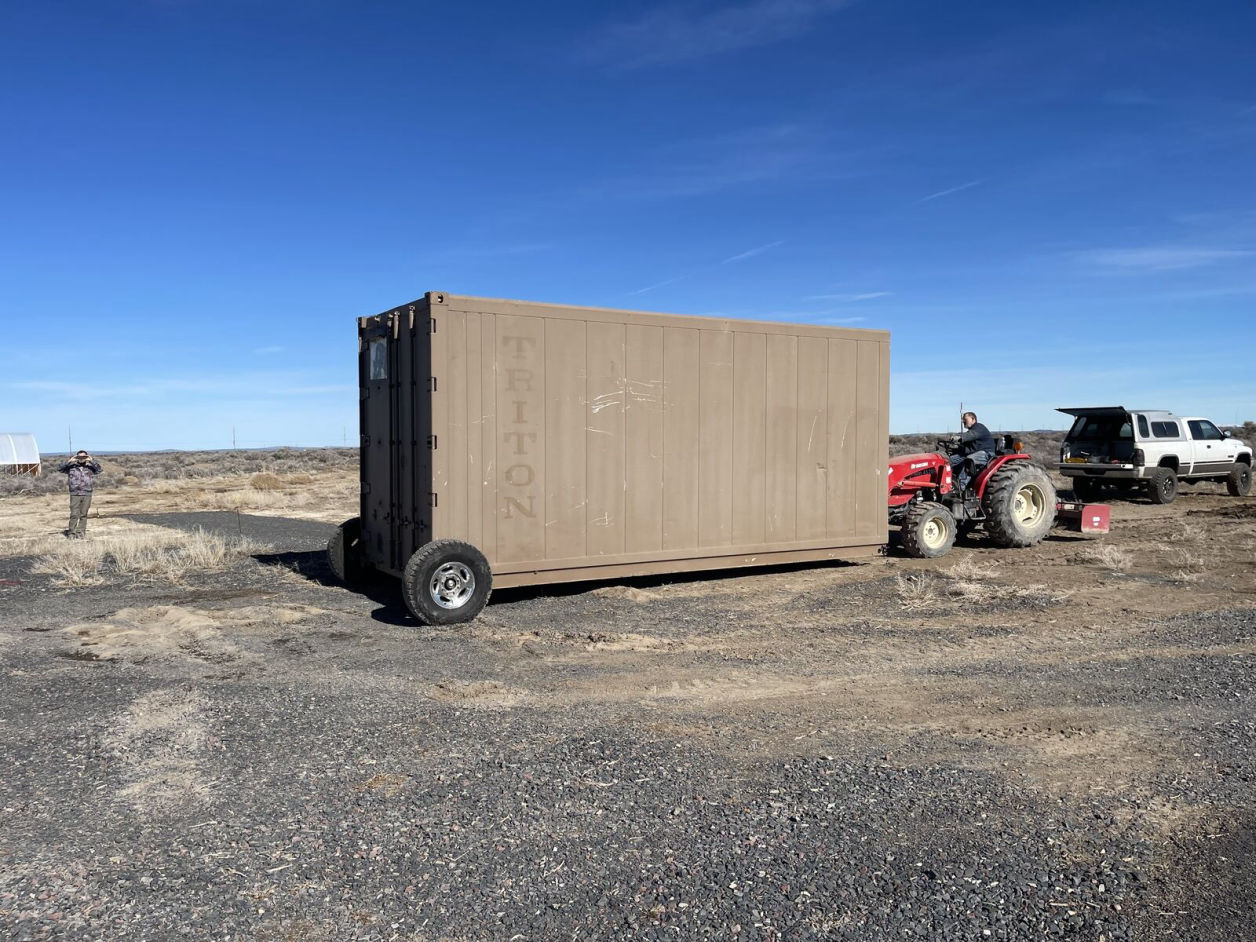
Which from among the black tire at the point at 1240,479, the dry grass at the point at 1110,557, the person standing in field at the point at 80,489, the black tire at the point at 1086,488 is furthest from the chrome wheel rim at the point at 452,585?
the black tire at the point at 1240,479

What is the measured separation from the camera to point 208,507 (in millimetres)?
23547

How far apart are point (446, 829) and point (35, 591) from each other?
28.6 feet

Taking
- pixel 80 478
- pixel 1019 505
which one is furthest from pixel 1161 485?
pixel 80 478

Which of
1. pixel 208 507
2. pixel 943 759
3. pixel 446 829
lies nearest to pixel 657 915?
pixel 446 829

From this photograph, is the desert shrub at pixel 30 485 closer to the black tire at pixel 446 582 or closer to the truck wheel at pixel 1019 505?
the black tire at pixel 446 582

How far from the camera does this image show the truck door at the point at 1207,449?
21.9 metres

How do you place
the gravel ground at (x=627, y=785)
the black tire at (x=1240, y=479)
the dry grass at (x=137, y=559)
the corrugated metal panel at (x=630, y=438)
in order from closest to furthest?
the gravel ground at (x=627, y=785) → the corrugated metal panel at (x=630, y=438) → the dry grass at (x=137, y=559) → the black tire at (x=1240, y=479)

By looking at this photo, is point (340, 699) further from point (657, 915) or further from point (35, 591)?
point (35, 591)

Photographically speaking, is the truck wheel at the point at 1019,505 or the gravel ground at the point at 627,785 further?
the truck wheel at the point at 1019,505

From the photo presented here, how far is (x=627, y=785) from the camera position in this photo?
457cm

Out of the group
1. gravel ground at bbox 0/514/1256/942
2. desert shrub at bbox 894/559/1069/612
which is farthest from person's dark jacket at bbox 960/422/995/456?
gravel ground at bbox 0/514/1256/942

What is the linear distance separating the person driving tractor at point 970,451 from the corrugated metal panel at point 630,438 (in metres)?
2.32

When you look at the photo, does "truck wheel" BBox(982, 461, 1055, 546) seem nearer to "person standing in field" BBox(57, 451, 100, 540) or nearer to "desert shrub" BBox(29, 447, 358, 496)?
"person standing in field" BBox(57, 451, 100, 540)

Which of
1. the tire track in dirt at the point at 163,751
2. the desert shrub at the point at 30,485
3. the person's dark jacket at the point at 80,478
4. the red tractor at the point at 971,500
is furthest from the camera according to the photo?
the desert shrub at the point at 30,485
